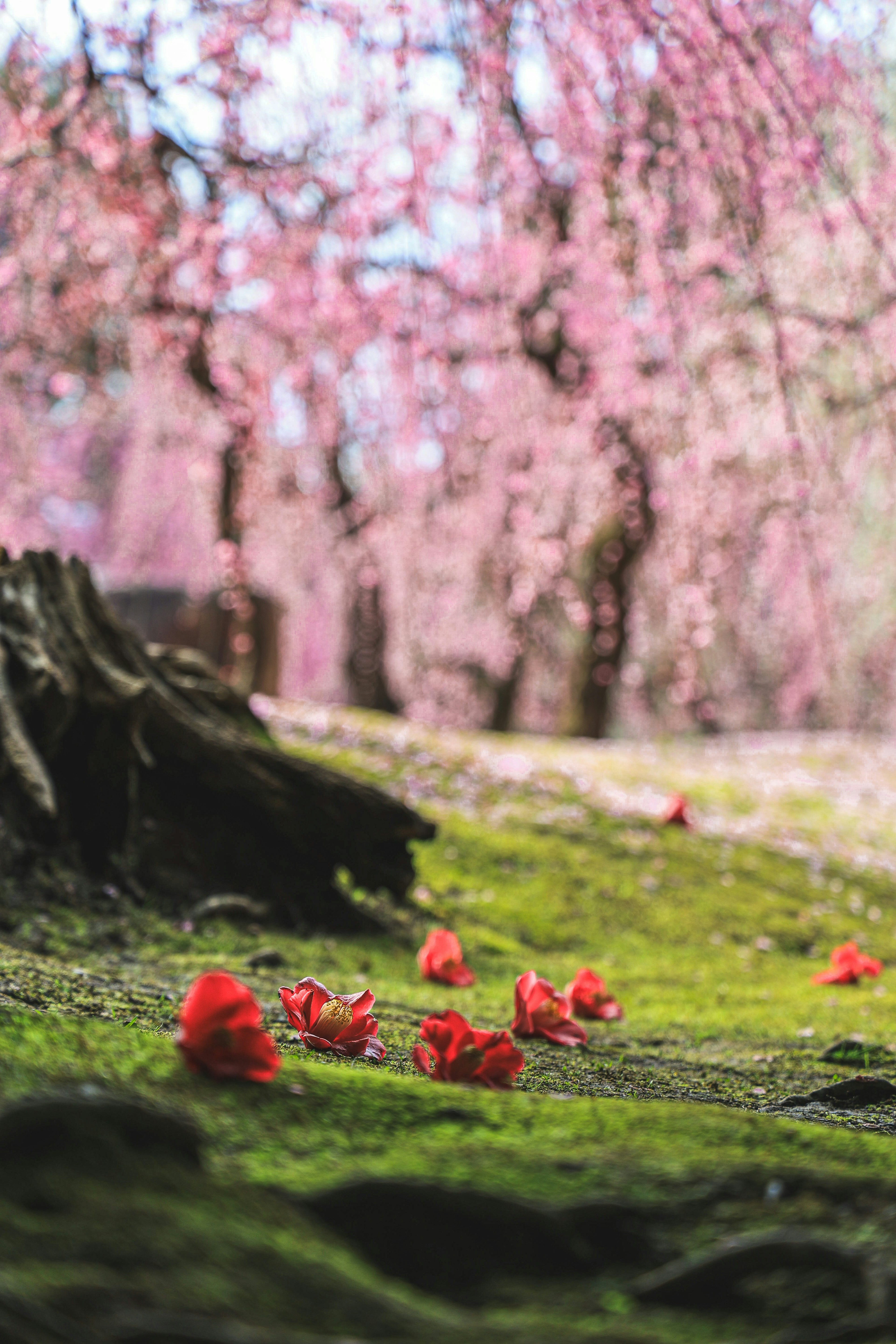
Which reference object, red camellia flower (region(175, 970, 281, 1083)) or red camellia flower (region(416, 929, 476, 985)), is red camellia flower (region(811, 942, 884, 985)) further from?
red camellia flower (region(175, 970, 281, 1083))

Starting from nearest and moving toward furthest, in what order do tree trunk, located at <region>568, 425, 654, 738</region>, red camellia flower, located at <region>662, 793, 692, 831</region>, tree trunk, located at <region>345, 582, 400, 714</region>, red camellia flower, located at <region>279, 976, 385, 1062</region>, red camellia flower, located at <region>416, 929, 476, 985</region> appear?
red camellia flower, located at <region>279, 976, 385, 1062</region> → red camellia flower, located at <region>416, 929, 476, 985</region> → red camellia flower, located at <region>662, 793, 692, 831</region> → tree trunk, located at <region>568, 425, 654, 738</region> → tree trunk, located at <region>345, 582, 400, 714</region>

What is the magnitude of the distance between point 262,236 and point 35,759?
5.44 metres

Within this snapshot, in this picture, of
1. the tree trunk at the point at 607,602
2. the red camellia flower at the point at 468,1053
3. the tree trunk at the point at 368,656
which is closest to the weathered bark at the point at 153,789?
the red camellia flower at the point at 468,1053

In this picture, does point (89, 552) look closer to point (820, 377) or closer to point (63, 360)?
point (63, 360)

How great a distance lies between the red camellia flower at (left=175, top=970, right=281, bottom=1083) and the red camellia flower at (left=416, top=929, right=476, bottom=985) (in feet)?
5.19

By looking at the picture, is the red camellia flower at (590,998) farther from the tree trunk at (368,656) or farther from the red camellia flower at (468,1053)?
the tree trunk at (368,656)

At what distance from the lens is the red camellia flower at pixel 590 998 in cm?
256

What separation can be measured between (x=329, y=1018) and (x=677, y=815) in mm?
4310

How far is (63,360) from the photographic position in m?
8.03

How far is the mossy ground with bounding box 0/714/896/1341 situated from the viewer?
887 mm

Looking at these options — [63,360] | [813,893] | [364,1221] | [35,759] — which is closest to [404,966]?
[35,759]

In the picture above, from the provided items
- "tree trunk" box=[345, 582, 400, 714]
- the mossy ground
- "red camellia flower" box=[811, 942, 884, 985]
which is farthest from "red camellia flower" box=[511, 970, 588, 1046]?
"tree trunk" box=[345, 582, 400, 714]

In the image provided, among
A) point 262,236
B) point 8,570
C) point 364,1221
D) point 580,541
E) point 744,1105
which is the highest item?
point 262,236

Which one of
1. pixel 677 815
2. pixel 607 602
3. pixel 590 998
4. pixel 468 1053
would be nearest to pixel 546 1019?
pixel 590 998
